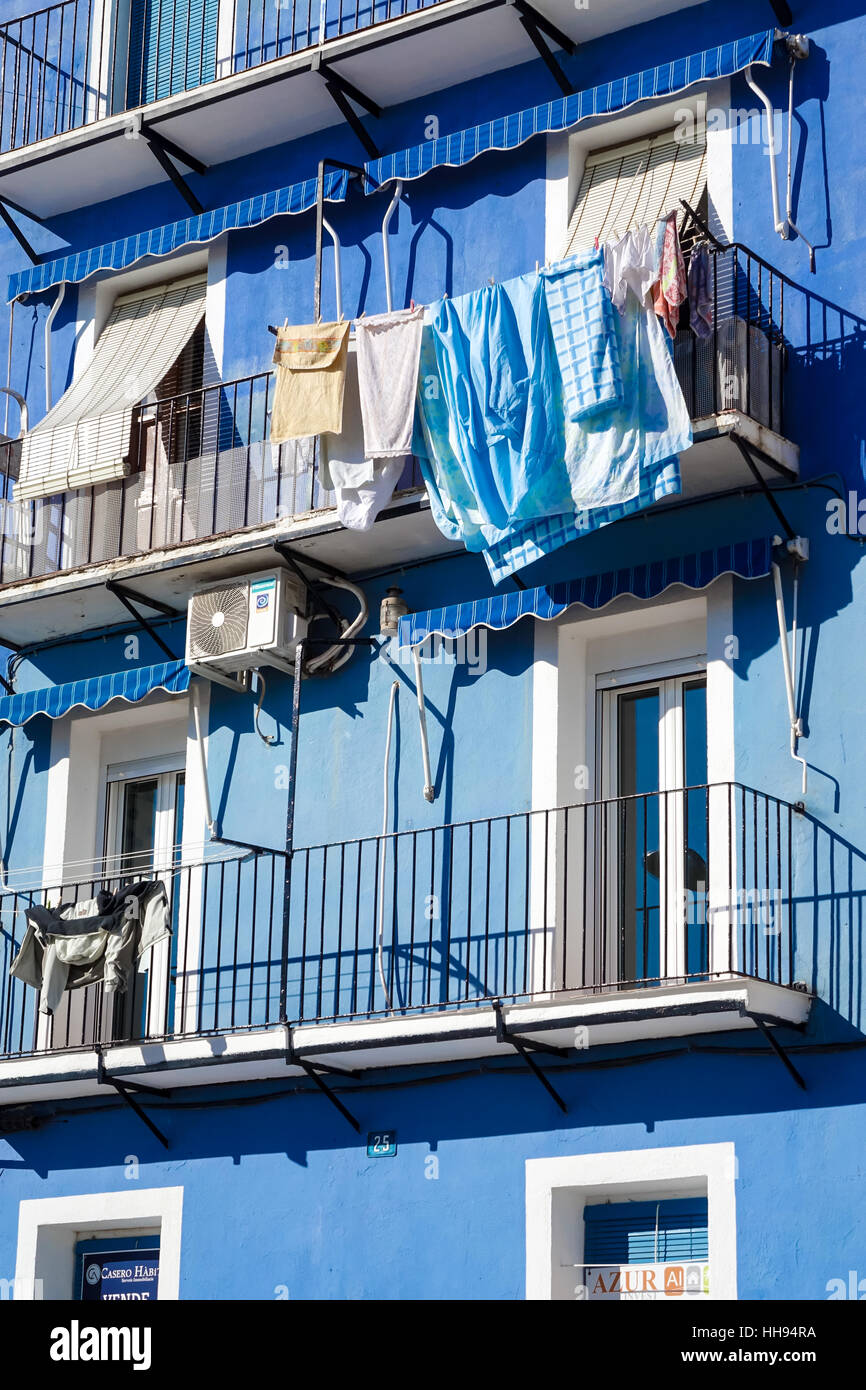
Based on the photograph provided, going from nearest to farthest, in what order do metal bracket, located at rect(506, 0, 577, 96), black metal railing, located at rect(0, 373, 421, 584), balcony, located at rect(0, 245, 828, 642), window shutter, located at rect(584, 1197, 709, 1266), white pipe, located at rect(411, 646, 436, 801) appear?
window shutter, located at rect(584, 1197, 709, 1266)
balcony, located at rect(0, 245, 828, 642)
white pipe, located at rect(411, 646, 436, 801)
metal bracket, located at rect(506, 0, 577, 96)
black metal railing, located at rect(0, 373, 421, 584)

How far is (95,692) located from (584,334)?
14.4 ft

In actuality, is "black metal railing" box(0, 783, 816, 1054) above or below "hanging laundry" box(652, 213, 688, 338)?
below

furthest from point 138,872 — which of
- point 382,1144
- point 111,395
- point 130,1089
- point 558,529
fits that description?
point 558,529

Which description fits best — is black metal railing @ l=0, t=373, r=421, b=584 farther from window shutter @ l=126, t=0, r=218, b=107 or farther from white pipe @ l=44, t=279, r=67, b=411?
window shutter @ l=126, t=0, r=218, b=107

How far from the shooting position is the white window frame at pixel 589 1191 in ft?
40.3

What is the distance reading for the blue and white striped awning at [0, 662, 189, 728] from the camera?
1512 centimetres

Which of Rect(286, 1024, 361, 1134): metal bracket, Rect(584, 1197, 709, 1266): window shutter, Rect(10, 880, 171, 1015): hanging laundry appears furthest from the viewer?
Rect(10, 880, 171, 1015): hanging laundry

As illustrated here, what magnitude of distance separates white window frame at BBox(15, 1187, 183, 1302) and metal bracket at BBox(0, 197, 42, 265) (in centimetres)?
699

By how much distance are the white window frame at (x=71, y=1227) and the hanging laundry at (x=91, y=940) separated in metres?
1.27

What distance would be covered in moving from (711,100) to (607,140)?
0.84m

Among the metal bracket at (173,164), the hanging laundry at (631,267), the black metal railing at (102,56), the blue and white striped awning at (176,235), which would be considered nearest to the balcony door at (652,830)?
the hanging laundry at (631,267)

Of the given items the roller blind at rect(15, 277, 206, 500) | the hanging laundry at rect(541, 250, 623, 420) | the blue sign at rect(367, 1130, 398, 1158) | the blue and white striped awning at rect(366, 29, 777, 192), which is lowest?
the blue sign at rect(367, 1130, 398, 1158)

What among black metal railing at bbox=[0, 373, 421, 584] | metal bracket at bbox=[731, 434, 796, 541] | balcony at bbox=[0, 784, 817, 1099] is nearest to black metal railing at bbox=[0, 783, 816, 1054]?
balcony at bbox=[0, 784, 817, 1099]
